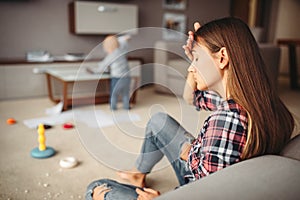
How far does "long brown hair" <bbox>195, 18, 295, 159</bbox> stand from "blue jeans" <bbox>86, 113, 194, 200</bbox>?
0.33 meters

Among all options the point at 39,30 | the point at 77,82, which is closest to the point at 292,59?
the point at 77,82

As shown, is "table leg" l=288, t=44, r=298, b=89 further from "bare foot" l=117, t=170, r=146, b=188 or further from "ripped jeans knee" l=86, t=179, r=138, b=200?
"ripped jeans knee" l=86, t=179, r=138, b=200

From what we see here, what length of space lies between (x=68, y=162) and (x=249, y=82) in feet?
3.67

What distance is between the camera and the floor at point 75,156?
1241 mm

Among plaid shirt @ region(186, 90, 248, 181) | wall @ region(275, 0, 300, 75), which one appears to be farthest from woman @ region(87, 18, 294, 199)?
wall @ region(275, 0, 300, 75)

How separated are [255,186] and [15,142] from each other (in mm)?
1655

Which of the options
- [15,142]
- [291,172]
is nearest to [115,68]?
[15,142]

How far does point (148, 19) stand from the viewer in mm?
4109

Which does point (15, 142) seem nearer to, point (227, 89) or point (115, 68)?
point (115, 68)

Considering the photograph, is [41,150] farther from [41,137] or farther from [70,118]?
[70,118]

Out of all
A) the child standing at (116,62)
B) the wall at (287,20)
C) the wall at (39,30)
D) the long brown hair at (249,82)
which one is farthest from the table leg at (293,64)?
the long brown hair at (249,82)

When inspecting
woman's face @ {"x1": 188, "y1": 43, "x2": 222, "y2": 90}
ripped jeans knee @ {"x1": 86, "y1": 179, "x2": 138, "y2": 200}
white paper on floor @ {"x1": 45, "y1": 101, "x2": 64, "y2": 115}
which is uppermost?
woman's face @ {"x1": 188, "y1": 43, "x2": 222, "y2": 90}

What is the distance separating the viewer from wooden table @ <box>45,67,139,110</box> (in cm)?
259

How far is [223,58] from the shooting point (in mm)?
794
